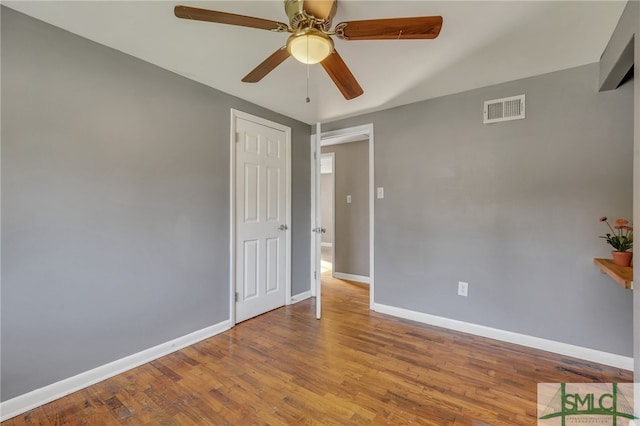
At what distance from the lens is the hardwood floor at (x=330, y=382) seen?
1.54m

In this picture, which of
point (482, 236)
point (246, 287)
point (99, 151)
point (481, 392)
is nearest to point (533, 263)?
point (482, 236)

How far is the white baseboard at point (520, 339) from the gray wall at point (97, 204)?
1.93 metres

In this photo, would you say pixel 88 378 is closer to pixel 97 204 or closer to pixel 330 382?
pixel 97 204

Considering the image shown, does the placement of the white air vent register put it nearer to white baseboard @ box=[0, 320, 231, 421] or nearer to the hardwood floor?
the hardwood floor

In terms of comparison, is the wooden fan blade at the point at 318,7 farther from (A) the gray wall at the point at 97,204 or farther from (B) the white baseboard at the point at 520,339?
(B) the white baseboard at the point at 520,339

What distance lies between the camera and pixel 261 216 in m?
2.98

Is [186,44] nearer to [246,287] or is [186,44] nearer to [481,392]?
[246,287]

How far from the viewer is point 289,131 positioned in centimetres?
329

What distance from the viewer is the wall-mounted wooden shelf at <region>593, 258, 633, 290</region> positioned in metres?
1.50

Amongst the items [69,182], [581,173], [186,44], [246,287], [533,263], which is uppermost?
[186,44]

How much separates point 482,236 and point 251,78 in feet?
7.56

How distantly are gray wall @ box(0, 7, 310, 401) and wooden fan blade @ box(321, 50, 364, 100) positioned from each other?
1301mm

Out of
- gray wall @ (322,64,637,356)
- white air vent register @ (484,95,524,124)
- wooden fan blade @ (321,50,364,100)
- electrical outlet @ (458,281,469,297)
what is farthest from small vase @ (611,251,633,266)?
wooden fan blade @ (321,50,364,100)

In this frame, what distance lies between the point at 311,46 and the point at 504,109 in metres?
1.90
